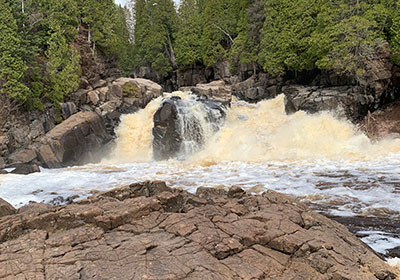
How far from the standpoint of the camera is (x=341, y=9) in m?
20.7

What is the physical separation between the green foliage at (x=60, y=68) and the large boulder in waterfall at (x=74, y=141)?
3.15 meters

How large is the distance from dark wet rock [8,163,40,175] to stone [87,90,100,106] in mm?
8413

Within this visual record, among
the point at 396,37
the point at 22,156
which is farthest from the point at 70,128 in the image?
the point at 396,37

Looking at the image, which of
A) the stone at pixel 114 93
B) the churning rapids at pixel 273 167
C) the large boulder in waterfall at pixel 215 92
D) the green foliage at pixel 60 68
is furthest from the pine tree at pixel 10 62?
the large boulder in waterfall at pixel 215 92

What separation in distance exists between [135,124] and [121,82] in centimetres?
545

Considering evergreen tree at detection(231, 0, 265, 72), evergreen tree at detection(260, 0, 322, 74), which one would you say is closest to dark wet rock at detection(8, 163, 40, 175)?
evergreen tree at detection(260, 0, 322, 74)

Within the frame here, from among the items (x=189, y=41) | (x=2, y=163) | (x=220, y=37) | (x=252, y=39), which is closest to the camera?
(x=2, y=163)

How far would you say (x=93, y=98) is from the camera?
2353cm

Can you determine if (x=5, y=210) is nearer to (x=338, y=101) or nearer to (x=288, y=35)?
(x=338, y=101)

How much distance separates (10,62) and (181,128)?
12.4 m

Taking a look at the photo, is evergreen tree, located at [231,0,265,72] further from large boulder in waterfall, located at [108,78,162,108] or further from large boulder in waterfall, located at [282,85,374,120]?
large boulder in waterfall, located at [108,78,162,108]

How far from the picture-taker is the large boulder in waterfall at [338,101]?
19.6m

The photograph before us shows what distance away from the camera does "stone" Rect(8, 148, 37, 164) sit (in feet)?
54.3

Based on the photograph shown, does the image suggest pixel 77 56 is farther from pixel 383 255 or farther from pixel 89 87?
pixel 383 255
